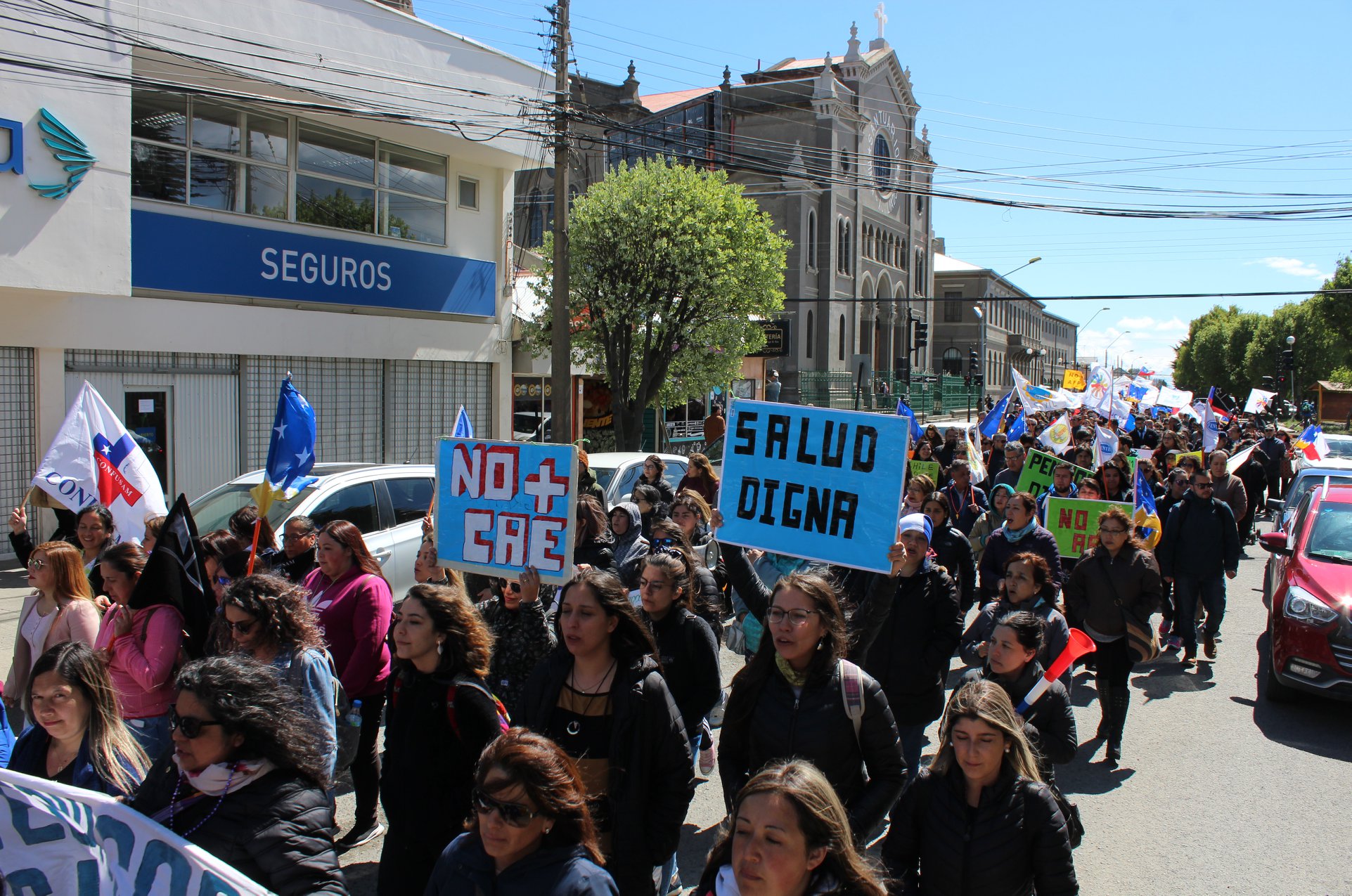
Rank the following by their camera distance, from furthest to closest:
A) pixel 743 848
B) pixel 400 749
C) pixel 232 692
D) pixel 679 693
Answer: pixel 679 693 → pixel 400 749 → pixel 232 692 → pixel 743 848

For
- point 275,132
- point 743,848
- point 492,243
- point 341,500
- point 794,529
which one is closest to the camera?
point 743,848

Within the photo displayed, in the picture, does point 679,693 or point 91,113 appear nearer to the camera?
point 679,693

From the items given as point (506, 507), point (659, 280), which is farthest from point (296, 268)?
point (506, 507)

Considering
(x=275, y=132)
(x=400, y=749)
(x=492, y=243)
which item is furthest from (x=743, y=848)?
(x=492, y=243)

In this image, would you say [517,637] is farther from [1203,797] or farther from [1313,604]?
[1313,604]

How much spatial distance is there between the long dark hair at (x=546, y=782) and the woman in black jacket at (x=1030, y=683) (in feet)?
6.82

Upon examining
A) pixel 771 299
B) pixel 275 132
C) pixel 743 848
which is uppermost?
pixel 275 132

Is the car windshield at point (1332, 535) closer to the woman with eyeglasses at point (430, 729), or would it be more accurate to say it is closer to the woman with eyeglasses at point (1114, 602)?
the woman with eyeglasses at point (1114, 602)

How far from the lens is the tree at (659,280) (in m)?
19.7

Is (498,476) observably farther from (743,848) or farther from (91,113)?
(91,113)

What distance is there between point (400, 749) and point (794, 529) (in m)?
2.30

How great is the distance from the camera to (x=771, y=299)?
69.5 feet

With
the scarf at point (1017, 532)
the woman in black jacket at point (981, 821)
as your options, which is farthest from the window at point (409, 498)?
the woman in black jacket at point (981, 821)

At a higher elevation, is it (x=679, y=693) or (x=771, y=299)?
(x=771, y=299)
